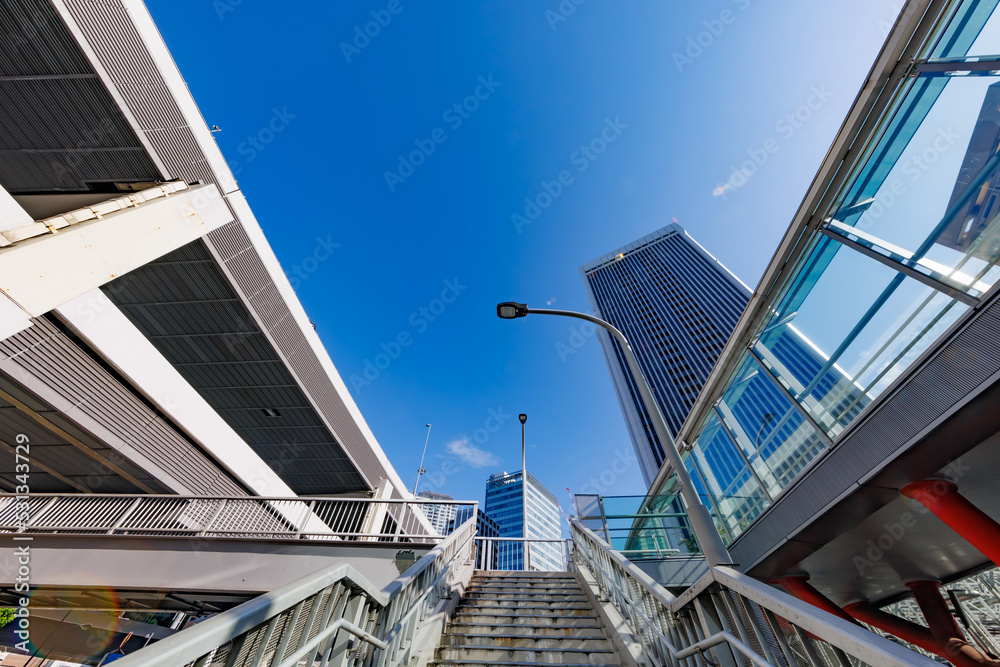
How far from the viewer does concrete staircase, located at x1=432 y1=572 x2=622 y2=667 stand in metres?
4.49

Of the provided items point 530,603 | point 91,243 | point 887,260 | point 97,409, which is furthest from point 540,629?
point 97,409

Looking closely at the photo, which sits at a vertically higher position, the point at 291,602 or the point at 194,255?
the point at 194,255

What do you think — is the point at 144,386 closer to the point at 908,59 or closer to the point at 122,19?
the point at 122,19

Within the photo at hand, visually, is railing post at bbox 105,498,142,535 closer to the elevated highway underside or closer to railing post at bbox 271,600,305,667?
the elevated highway underside

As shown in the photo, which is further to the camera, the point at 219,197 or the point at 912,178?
the point at 219,197

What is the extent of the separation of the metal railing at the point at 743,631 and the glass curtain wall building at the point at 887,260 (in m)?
3.29

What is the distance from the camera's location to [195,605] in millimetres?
10195

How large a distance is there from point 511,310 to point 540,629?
5.07 metres

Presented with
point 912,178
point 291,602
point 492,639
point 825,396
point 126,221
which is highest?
point 126,221

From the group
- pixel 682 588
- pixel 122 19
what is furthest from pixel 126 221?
pixel 682 588

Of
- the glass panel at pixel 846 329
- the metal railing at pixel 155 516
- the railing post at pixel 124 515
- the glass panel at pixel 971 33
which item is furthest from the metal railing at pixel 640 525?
the railing post at pixel 124 515

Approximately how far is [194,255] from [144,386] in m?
3.37

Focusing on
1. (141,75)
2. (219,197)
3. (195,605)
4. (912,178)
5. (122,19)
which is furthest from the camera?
(195,605)

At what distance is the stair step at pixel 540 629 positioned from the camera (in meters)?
5.08
